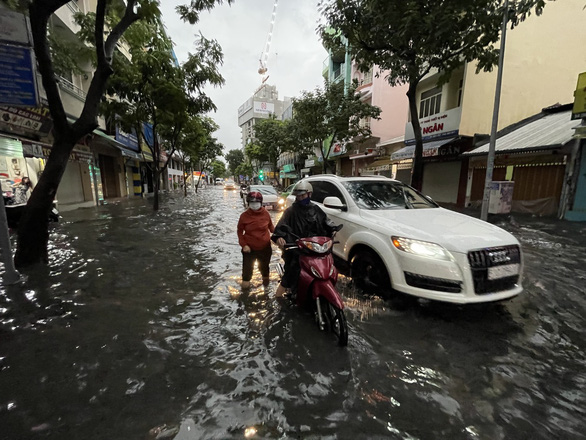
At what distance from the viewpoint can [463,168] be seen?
14227 mm

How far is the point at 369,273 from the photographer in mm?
3900

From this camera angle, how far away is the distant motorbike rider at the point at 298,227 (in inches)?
137

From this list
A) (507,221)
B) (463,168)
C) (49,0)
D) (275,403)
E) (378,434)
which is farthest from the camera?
(463,168)

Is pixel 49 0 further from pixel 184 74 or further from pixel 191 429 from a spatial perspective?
pixel 184 74

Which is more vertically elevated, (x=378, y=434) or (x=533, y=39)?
(x=533, y=39)

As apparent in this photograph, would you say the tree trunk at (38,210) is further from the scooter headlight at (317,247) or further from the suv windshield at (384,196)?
the suv windshield at (384,196)

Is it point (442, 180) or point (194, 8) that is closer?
point (194, 8)

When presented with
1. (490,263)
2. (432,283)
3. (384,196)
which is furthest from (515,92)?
(432,283)

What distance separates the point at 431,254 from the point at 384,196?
1681 millimetres

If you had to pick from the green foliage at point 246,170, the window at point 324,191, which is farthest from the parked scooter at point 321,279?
the green foliage at point 246,170

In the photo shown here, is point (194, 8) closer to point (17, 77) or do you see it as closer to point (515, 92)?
point (17, 77)

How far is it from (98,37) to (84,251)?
4480mm

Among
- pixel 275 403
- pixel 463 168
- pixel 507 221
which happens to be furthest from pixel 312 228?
pixel 463 168

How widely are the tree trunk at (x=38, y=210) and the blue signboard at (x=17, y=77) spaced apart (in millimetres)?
1096
